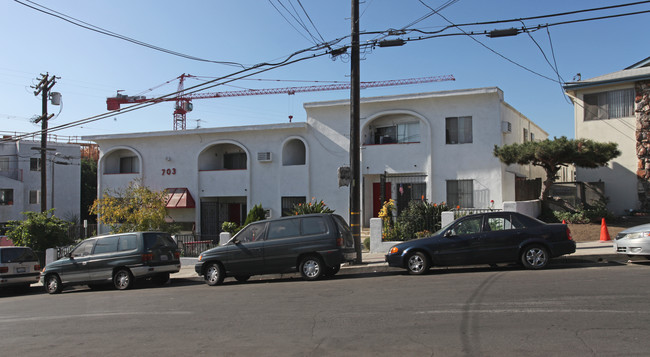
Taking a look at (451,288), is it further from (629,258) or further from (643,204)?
(643,204)

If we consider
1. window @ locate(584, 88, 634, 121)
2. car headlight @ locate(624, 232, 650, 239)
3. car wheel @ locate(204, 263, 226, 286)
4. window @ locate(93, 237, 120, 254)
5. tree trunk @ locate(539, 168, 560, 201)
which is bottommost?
car wheel @ locate(204, 263, 226, 286)

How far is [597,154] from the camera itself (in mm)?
18156

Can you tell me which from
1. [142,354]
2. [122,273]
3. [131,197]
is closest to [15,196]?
[131,197]

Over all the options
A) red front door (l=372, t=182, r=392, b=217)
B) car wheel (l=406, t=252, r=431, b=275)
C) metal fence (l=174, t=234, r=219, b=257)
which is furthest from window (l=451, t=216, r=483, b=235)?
red front door (l=372, t=182, r=392, b=217)

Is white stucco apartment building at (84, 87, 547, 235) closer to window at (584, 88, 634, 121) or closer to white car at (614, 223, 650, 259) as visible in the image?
window at (584, 88, 634, 121)

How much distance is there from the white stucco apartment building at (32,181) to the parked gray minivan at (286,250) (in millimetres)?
35128

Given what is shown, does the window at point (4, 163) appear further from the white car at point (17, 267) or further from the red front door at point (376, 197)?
the red front door at point (376, 197)

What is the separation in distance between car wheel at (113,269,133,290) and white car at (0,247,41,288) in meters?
4.34

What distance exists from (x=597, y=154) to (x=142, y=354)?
17083 mm

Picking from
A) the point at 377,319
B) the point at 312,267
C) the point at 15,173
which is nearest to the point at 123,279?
the point at 312,267

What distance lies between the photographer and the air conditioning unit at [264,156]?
86.4 feet

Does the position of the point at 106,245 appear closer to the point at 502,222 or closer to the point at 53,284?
the point at 53,284

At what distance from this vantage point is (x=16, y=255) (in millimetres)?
16609

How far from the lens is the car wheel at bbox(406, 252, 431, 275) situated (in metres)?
12.1
